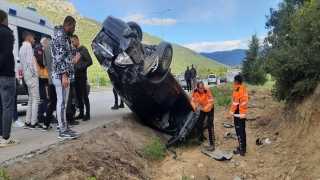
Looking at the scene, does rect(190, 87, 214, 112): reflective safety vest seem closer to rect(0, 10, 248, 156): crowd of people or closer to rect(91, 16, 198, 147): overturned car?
rect(0, 10, 248, 156): crowd of people

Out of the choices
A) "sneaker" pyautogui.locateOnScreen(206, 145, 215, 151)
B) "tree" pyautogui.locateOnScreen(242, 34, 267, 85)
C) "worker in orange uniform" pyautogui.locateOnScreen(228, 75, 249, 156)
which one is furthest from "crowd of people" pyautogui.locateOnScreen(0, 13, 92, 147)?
"tree" pyautogui.locateOnScreen(242, 34, 267, 85)

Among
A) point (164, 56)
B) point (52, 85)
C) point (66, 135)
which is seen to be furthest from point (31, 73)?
point (164, 56)

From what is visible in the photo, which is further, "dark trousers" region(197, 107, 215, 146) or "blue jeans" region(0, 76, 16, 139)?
"dark trousers" region(197, 107, 215, 146)

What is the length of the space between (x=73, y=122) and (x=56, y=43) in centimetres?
199

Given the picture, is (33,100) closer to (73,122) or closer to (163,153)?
(73,122)

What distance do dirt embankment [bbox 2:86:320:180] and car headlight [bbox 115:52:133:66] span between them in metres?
1.26

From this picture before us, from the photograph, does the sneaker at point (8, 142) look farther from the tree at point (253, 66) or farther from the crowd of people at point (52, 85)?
the tree at point (253, 66)

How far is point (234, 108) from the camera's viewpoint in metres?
6.22

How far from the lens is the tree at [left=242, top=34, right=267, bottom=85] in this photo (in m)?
31.3

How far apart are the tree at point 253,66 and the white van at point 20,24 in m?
21.9

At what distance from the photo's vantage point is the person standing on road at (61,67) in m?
→ 4.73

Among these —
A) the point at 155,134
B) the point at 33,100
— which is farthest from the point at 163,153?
the point at 33,100

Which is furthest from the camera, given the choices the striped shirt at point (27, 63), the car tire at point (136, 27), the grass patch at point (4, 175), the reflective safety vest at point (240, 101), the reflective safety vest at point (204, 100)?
the car tire at point (136, 27)

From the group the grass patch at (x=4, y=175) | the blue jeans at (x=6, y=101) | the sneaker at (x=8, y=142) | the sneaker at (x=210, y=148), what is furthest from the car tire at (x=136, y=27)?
the grass patch at (x=4, y=175)
